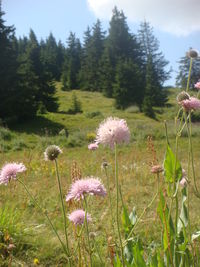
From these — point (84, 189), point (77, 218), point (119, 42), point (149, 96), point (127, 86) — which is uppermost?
point (119, 42)

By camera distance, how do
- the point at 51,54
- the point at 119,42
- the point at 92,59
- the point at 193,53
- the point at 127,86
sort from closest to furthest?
the point at 193,53 → the point at 127,86 → the point at 119,42 → the point at 92,59 → the point at 51,54

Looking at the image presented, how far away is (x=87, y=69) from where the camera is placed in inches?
1559

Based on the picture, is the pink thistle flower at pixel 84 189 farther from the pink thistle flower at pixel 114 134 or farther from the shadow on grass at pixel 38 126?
the shadow on grass at pixel 38 126

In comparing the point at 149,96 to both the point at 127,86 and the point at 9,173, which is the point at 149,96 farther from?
the point at 9,173

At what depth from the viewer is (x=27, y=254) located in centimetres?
281

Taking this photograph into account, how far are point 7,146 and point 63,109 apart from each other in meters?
13.8

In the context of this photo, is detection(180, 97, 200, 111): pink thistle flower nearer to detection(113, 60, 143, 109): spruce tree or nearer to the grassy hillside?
the grassy hillside

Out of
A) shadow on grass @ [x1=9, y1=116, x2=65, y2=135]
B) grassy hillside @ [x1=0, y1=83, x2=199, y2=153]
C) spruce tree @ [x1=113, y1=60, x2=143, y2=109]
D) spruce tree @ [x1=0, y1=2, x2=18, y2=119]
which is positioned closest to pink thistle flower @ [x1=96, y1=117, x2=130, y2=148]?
grassy hillside @ [x1=0, y1=83, x2=199, y2=153]

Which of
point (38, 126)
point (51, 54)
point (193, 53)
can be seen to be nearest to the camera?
point (193, 53)

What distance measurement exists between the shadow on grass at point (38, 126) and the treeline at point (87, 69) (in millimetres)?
483

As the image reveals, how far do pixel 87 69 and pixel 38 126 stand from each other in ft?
83.2

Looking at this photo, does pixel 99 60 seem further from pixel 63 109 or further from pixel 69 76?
pixel 63 109

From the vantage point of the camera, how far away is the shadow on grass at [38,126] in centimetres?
1441

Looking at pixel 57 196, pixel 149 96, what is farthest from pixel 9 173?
pixel 149 96
